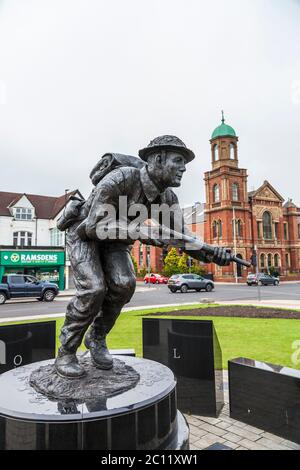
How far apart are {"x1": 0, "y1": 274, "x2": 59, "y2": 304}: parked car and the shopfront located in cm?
823

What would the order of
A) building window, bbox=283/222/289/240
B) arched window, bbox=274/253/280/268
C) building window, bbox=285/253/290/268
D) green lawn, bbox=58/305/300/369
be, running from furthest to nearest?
building window, bbox=283/222/289/240
building window, bbox=285/253/290/268
arched window, bbox=274/253/280/268
green lawn, bbox=58/305/300/369

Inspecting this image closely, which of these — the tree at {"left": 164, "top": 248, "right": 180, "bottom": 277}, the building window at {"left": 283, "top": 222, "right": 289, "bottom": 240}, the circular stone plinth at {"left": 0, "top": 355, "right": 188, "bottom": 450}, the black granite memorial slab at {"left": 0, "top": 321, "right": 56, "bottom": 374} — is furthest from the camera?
the building window at {"left": 283, "top": 222, "right": 289, "bottom": 240}

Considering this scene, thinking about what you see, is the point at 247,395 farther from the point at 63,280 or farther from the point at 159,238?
the point at 63,280

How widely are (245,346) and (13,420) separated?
19.0 feet

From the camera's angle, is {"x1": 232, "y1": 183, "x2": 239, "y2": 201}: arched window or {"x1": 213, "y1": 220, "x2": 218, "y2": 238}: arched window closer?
{"x1": 213, "y1": 220, "x2": 218, "y2": 238}: arched window

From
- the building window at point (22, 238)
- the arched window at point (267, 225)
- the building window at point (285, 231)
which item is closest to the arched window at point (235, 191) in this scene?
the arched window at point (267, 225)

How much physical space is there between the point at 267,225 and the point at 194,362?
2015 inches

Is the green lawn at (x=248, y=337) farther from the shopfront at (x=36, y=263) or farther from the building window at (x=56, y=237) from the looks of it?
the building window at (x=56, y=237)

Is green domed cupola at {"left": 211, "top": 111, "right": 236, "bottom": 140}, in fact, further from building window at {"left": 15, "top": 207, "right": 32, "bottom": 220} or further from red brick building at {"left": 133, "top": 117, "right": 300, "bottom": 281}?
building window at {"left": 15, "top": 207, "right": 32, "bottom": 220}

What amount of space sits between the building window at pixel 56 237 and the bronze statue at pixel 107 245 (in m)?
29.4

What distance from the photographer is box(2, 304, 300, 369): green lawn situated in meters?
6.59

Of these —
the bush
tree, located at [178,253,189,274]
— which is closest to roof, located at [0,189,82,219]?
tree, located at [178,253,189,274]

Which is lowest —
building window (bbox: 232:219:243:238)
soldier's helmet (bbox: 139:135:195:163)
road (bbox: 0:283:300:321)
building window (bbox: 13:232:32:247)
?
road (bbox: 0:283:300:321)
